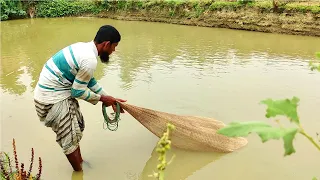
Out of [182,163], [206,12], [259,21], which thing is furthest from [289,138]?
[206,12]

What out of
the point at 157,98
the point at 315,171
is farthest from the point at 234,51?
the point at 315,171

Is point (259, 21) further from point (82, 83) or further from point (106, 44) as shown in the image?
point (82, 83)

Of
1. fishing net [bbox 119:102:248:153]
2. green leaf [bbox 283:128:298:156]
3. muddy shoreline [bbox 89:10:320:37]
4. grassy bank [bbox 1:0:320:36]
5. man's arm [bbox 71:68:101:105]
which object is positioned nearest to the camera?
green leaf [bbox 283:128:298:156]

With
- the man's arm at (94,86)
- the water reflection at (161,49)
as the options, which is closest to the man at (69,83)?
the man's arm at (94,86)

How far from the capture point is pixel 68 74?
2.89 m

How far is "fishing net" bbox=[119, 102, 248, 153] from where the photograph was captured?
11.3ft

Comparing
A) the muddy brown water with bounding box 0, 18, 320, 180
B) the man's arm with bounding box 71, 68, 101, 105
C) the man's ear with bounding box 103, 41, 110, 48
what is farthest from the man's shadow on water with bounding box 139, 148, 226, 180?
the man's ear with bounding box 103, 41, 110, 48

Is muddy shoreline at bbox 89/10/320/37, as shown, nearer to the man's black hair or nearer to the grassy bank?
the grassy bank

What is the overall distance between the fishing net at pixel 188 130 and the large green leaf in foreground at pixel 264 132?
2.45m

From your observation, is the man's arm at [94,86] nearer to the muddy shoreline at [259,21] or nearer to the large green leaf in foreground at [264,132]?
the large green leaf in foreground at [264,132]

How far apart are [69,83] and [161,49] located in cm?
625

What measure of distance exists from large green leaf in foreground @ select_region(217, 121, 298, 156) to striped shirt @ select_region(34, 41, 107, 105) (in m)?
2.04

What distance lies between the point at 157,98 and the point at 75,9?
14.6 metres

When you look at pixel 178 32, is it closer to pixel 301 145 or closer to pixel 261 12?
pixel 261 12
